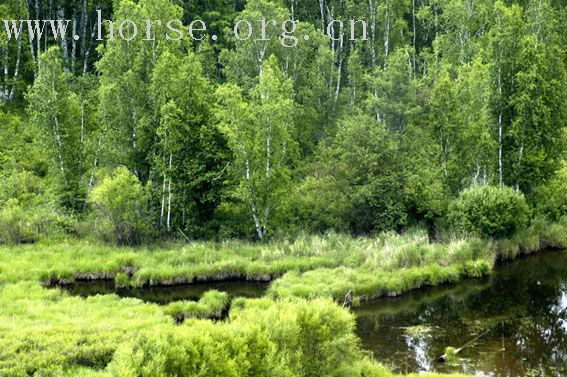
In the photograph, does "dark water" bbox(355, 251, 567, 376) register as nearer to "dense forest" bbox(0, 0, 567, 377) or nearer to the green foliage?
"dense forest" bbox(0, 0, 567, 377)

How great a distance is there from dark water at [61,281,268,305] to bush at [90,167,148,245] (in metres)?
5.66

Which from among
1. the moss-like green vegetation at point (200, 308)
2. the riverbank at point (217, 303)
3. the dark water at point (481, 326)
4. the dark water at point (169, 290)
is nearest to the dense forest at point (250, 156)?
the riverbank at point (217, 303)

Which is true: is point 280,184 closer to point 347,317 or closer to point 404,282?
point 404,282

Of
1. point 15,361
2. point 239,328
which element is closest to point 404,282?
point 239,328

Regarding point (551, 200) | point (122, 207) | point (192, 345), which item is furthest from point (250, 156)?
point (192, 345)

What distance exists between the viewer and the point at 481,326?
864 inches

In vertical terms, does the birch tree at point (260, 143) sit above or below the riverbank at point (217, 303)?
above

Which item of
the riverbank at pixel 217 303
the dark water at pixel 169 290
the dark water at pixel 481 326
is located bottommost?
the dark water at pixel 481 326

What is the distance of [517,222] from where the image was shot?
32.7 metres

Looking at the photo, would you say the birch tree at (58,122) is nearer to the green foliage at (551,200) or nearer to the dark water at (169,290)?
the dark water at (169,290)

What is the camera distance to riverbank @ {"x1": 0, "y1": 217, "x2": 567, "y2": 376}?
11.4m

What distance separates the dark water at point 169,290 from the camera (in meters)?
25.6

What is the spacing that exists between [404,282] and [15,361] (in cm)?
1826

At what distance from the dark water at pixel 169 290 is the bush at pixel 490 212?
528 inches
